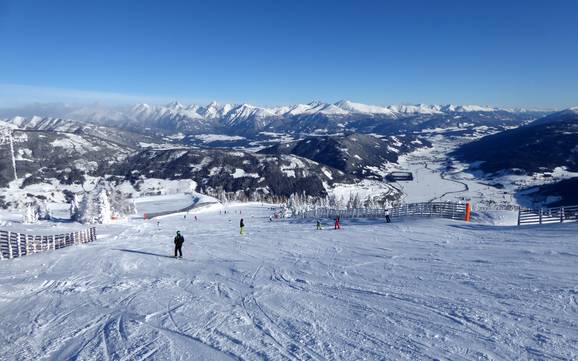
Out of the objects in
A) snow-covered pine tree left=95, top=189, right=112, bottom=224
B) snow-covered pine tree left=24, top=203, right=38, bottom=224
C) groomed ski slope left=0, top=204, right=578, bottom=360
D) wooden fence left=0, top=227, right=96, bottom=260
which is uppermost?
groomed ski slope left=0, top=204, right=578, bottom=360

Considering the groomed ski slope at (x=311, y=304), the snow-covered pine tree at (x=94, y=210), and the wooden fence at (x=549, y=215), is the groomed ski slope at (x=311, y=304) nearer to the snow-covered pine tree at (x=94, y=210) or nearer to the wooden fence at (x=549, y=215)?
the wooden fence at (x=549, y=215)

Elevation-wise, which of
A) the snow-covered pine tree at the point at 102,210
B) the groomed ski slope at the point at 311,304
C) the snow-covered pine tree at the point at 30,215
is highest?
the groomed ski slope at the point at 311,304

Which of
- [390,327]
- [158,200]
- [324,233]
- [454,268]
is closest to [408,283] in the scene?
[454,268]

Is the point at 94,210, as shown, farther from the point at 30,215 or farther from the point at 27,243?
the point at 27,243

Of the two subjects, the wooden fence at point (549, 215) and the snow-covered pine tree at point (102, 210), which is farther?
the snow-covered pine tree at point (102, 210)

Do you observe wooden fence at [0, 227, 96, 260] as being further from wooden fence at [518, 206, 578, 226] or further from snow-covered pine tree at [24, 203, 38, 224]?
snow-covered pine tree at [24, 203, 38, 224]

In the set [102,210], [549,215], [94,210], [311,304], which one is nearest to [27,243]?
[311,304]

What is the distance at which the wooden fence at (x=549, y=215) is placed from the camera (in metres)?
27.0

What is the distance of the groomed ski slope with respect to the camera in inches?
339

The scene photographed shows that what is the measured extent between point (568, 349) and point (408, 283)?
5.76 m

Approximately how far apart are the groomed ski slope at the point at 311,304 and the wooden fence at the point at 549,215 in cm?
592

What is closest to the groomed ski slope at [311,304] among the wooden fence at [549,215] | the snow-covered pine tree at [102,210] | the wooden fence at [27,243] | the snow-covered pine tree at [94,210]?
Answer: the wooden fence at [27,243]

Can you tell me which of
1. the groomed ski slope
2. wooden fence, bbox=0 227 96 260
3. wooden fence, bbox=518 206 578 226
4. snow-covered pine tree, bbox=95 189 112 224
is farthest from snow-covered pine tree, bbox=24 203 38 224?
wooden fence, bbox=518 206 578 226

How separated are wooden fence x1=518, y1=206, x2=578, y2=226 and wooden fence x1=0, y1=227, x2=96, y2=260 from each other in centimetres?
3522
